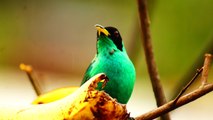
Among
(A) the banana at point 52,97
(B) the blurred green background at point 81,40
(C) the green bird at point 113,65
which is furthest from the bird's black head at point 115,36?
(A) the banana at point 52,97

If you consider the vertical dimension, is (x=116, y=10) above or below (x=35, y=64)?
above

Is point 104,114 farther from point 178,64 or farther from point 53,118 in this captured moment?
point 178,64

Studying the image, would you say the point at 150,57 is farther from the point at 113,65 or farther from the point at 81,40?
the point at 81,40

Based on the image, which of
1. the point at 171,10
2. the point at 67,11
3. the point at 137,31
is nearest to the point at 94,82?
the point at 137,31

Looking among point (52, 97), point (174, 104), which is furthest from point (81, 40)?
point (174, 104)

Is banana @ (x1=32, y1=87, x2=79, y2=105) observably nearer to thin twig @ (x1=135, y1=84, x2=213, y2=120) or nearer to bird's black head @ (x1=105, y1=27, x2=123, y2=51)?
thin twig @ (x1=135, y1=84, x2=213, y2=120)

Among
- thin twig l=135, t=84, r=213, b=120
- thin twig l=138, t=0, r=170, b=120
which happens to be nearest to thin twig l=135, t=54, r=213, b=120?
thin twig l=135, t=84, r=213, b=120

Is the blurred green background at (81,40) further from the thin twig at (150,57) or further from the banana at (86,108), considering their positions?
the banana at (86,108)

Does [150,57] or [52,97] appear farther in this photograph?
[150,57]
